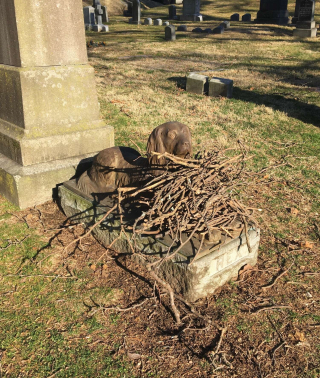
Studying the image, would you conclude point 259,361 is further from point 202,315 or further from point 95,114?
point 95,114

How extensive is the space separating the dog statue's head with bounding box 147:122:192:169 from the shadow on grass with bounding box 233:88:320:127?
6.09m

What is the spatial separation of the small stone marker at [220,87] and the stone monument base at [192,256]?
6.95 m

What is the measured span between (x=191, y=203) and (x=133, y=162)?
1.04m

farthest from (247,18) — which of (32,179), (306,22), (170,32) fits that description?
(32,179)

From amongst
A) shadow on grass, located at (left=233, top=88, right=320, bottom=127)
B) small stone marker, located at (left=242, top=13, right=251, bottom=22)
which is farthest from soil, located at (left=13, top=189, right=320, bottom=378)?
small stone marker, located at (left=242, top=13, right=251, bottom=22)

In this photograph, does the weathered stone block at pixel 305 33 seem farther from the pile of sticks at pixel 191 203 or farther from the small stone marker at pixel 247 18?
the pile of sticks at pixel 191 203

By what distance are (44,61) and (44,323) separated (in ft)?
10.7

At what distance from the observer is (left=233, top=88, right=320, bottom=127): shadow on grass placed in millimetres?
9195

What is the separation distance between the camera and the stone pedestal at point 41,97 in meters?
4.69

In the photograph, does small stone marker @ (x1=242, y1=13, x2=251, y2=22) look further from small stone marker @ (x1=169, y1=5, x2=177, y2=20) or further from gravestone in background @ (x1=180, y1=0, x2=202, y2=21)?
small stone marker @ (x1=169, y1=5, x2=177, y2=20)

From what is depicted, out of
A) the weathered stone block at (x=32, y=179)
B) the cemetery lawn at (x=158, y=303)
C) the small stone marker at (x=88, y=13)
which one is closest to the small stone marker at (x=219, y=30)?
the small stone marker at (x=88, y=13)

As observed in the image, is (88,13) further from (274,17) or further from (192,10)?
(274,17)

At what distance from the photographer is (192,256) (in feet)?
10.9

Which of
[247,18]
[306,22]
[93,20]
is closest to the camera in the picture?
[306,22]
